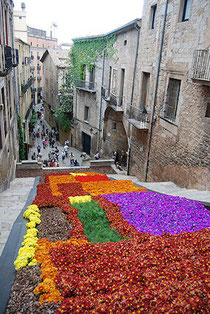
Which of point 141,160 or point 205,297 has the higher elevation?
point 205,297

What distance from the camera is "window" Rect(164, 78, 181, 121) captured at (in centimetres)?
1189

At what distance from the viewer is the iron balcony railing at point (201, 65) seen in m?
8.65

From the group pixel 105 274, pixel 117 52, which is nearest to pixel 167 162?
pixel 105 274

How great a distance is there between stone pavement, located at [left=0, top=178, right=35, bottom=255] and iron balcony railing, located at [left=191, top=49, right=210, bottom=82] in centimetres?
761

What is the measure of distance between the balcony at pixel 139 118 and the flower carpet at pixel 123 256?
21.1 ft

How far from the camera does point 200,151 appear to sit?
985 cm

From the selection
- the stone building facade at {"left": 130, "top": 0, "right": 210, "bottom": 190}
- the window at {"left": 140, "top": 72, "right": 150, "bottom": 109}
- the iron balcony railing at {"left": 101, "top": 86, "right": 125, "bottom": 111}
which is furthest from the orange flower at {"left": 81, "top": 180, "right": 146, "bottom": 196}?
the iron balcony railing at {"left": 101, "top": 86, "right": 125, "bottom": 111}

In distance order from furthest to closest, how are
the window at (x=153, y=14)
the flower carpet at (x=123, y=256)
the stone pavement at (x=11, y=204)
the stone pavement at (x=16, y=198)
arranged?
the window at (x=153, y=14), the stone pavement at (x=16, y=198), the stone pavement at (x=11, y=204), the flower carpet at (x=123, y=256)

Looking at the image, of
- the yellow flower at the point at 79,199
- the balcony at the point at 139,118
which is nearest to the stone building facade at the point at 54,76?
the balcony at the point at 139,118

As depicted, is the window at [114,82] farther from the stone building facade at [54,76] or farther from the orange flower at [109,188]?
the orange flower at [109,188]

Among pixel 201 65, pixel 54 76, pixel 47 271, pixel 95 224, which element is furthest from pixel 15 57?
pixel 47 271

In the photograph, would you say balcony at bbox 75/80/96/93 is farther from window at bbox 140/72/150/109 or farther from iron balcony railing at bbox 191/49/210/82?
iron balcony railing at bbox 191/49/210/82

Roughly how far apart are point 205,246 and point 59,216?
3.95m

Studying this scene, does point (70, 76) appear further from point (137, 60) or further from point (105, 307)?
point (105, 307)
